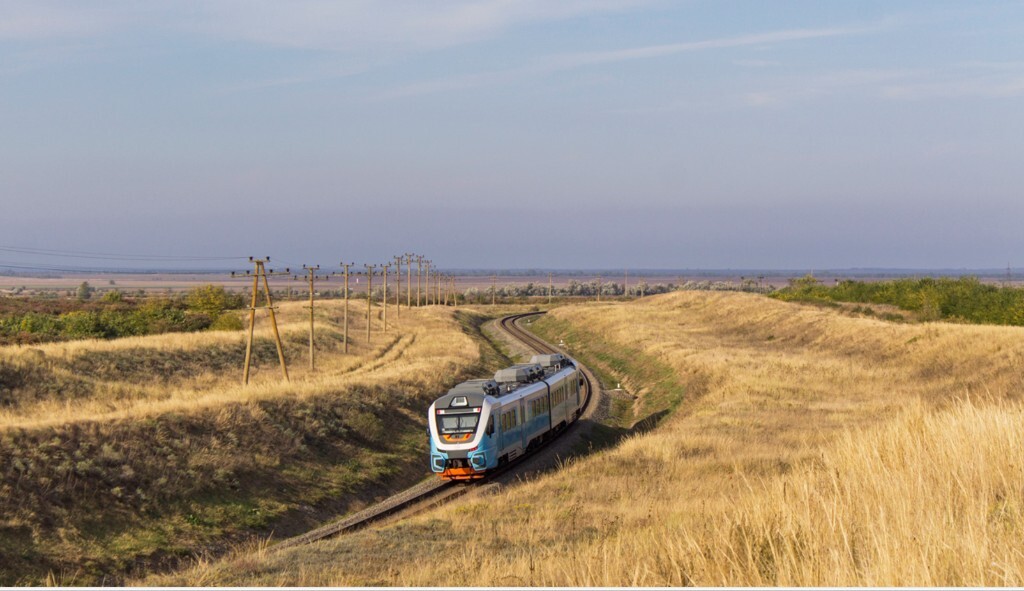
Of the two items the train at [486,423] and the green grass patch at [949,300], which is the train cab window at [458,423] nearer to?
the train at [486,423]

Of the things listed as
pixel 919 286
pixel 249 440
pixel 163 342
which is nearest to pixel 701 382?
pixel 249 440

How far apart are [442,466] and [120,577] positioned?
10696mm

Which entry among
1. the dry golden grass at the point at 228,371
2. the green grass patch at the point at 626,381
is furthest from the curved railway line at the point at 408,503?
the dry golden grass at the point at 228,371

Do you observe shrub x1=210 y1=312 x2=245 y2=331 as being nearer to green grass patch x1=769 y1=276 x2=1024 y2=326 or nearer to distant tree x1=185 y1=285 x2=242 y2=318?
distant tree x1=185 y1=285 x2=242 y2=318

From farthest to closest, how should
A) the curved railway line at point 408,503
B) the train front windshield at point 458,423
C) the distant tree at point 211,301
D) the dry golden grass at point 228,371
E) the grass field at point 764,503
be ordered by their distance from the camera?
Answer: the distant tree at point 211,301 < the dry golden grass at point 228,371 < the train front windshield at point 458,423 < the curved railway line at point 408,503 < the grass field at point 764,503

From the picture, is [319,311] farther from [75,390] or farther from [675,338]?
[75,390]

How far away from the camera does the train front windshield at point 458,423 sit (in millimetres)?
26750

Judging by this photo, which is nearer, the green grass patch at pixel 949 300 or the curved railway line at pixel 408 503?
the curved railway line at pixel 408 503

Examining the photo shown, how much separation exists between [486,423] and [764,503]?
16141 millimetres

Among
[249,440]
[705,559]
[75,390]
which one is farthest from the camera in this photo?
[75,390]

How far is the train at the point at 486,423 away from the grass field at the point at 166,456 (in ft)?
10.2

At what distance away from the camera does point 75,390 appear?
39344 mm

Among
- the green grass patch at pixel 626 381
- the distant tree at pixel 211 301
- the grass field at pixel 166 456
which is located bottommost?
the green grass patch at pixel 626 381

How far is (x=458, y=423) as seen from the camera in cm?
2698
